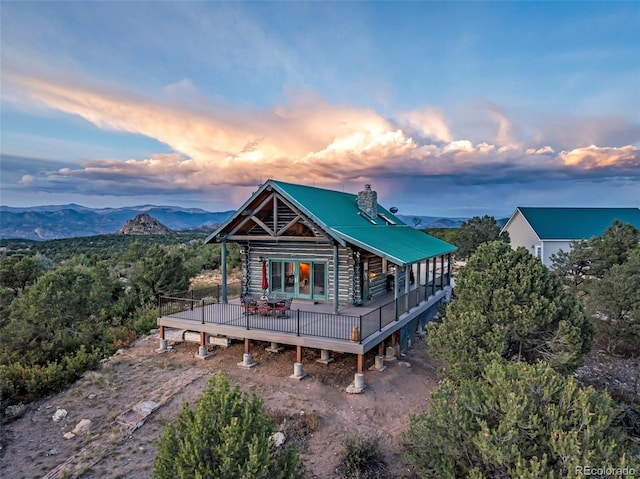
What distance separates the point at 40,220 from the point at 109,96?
9583 cm

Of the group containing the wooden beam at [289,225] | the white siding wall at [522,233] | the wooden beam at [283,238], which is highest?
the wooden beam at [289,225]

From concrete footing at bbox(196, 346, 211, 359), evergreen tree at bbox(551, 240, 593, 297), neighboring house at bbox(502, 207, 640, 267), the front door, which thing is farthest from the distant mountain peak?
evergreen tree at bbox(551, 240, 593, 297)

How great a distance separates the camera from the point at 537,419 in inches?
181

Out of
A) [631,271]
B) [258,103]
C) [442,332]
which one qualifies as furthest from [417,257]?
[258,103]

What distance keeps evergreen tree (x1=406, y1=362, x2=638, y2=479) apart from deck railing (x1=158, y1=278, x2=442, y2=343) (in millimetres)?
4553

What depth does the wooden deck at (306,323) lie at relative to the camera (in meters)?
10.4

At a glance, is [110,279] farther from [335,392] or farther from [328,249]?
[335,392]

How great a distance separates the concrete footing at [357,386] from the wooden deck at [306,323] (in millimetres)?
654

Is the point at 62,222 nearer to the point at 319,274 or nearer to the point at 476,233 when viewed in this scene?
the point at 476,233

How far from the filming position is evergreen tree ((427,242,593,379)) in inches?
310

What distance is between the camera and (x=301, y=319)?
12305 millimetres

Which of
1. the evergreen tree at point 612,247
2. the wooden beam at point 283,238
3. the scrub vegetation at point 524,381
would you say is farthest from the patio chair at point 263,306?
the evergreen tree at point 612,247

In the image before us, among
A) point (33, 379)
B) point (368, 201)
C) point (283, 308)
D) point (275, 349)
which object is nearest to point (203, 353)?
point (275, 349)

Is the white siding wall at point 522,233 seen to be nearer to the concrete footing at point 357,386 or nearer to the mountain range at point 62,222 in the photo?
the mountain range at point 62,222
